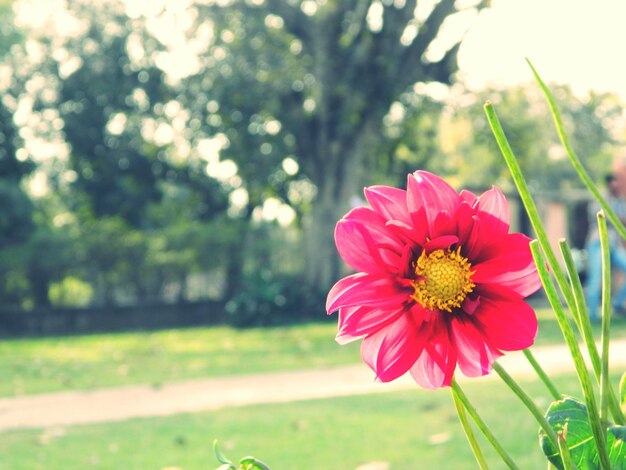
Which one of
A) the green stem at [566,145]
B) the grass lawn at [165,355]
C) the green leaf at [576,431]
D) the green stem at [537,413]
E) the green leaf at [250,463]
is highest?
the green stem at [566,145]

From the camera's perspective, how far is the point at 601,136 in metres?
51.2

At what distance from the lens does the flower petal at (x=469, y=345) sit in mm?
1197

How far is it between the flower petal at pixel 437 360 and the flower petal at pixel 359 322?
0.19 ft

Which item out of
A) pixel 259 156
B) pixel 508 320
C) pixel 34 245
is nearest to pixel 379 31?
A: pixel 259 156

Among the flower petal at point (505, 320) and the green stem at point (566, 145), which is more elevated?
the green stem at point (566, 145)

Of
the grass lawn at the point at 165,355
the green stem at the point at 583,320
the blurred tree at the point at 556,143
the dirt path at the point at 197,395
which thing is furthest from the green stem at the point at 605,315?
the blurred tree at the point at 556,143

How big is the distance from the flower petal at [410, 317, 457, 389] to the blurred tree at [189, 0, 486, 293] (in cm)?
1850

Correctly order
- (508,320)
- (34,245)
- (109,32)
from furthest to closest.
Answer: (109,32)
(34,245)
(508,320)

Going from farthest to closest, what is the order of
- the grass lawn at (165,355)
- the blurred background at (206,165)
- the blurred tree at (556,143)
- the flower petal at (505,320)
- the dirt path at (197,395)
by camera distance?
the blurred tree at (556,143)
the blurred background at (206,165)
the grass lawn at (165,355)
the dirt path at (197,395)
the flower petal at (505,320)

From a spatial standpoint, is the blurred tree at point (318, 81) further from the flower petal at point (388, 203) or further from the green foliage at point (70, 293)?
the flower petal at point (388, 203)

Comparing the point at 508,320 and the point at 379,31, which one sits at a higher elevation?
the point at 379,31

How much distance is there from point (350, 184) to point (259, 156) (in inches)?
77.8

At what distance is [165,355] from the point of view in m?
13.3

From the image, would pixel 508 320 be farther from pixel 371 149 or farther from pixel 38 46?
pixel 38 46
